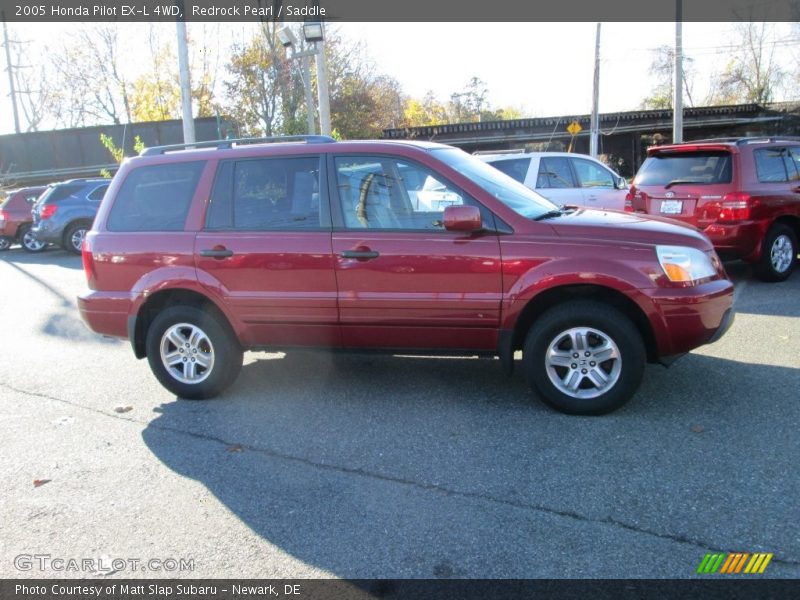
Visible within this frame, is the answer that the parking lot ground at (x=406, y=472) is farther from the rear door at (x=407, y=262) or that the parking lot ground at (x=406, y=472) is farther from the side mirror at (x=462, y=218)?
the side mirror at (x=462, y=218)

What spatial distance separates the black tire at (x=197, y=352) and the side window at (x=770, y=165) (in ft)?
22.2

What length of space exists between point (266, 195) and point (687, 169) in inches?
232

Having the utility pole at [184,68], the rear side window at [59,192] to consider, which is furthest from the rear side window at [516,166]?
the rear side window at [59,192]

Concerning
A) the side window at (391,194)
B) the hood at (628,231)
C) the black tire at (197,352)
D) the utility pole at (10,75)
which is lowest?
the black tire at (197,352)

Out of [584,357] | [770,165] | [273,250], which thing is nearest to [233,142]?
[273,250]

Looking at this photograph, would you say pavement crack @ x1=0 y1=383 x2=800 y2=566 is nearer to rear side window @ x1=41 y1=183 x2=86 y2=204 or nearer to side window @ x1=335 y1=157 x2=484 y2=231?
side window @ x1=335 y1=157 x2=484 y2=231

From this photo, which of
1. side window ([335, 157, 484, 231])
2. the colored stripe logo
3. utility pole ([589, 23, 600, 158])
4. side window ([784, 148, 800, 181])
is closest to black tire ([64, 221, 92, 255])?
side window ([335, 157, 484, 231])

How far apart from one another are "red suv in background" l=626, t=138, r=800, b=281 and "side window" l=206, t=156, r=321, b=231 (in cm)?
539

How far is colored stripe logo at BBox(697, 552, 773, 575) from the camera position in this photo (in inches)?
110

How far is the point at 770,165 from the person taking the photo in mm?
8375

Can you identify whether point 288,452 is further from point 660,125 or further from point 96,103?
point 96,103

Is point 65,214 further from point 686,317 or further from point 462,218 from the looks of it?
point 686,317

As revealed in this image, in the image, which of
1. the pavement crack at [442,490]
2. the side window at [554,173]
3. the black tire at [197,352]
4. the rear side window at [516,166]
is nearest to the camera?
the pavement crack at [442,490]

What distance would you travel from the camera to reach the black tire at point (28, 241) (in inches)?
685
